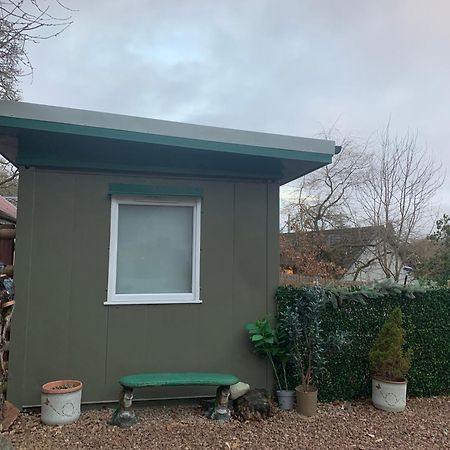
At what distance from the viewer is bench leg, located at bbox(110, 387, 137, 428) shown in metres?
3.38

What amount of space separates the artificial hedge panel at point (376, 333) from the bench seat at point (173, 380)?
1053 millimetres

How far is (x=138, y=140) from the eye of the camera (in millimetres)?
3393

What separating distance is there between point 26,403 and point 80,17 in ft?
14.2

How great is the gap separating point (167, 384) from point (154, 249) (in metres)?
1.33

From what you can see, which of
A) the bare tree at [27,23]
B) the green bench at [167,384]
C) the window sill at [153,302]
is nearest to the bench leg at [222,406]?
the green bench at [167,384]

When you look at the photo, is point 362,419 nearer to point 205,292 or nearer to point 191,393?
point 191,393

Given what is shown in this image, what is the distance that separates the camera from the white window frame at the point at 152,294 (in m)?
3.91

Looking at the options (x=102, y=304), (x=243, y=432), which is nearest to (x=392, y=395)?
(x=243, y=432)

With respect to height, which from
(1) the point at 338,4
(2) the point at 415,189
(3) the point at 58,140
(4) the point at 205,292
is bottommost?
(4) the point at 205,292

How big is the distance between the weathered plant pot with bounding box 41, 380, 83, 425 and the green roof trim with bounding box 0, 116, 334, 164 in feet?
7.16

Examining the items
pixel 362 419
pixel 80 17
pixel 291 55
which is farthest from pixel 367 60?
pixel 362 419

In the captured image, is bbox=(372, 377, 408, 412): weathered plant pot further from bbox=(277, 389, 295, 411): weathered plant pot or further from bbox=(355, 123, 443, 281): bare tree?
bbox=(355, 123, 443, 281): bare tree

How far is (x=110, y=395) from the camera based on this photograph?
12.5 ft

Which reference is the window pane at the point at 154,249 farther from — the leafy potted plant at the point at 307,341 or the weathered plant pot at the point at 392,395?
the weathered plant pot at the point at 392,395
